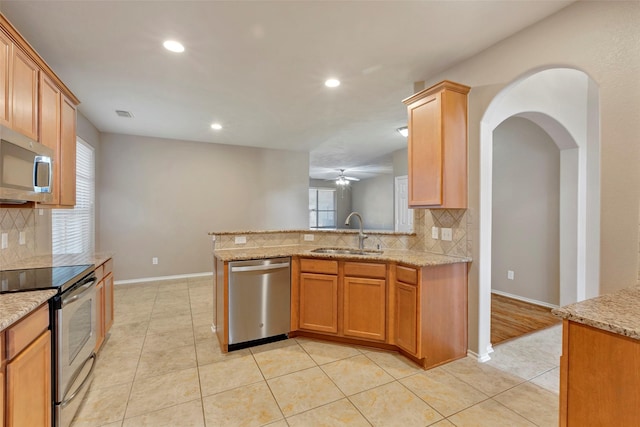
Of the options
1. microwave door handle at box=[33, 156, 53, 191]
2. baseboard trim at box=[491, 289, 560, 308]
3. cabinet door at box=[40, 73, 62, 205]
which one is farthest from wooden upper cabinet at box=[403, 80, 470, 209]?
cabinet door at box=[40, 73, 62, 205]

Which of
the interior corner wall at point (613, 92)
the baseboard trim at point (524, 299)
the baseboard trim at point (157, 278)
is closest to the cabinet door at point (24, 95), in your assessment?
the interior corner wall at point (613, 92)

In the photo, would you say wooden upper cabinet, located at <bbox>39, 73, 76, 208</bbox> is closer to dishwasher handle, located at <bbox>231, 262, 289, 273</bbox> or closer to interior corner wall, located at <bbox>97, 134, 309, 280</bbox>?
dishwasher handle, located at <bbox>231, 262, 289, 273</bbox>

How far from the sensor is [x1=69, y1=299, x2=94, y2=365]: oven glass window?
1.77 metres

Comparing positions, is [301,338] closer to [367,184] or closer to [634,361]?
[634,361]

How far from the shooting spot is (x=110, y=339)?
2.95 m

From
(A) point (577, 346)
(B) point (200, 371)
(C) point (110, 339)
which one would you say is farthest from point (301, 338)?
(A) point (577, 346)

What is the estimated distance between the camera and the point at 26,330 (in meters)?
1.33

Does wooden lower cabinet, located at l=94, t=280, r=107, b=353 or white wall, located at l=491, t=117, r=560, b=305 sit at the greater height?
white wall, located at l=491, t=117, r=560, b=305

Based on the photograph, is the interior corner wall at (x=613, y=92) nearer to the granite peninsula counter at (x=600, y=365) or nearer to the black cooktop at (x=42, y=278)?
the granite peninsula counter at (x=600, y=365)

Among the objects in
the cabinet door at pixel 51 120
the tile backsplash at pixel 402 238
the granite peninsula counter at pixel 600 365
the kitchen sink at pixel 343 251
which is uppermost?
the cabinet door at pixel 51 120

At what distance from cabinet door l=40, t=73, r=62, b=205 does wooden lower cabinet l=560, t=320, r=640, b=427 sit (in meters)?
3.40

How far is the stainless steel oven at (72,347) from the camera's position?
158cm

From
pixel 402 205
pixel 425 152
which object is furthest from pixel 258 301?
pixel 402 205

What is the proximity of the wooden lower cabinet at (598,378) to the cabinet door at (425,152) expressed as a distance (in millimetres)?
1450
